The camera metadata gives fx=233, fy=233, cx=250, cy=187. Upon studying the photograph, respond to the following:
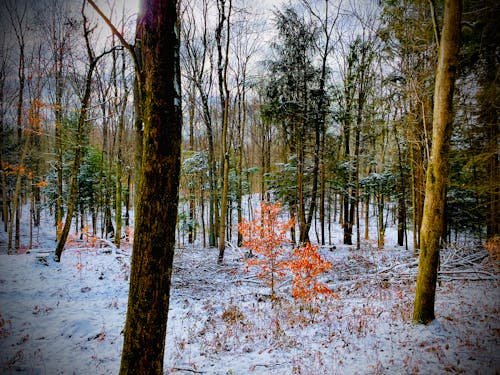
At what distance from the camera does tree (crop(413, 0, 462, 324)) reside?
445 centimetres

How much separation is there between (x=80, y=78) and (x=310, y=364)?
808 inches

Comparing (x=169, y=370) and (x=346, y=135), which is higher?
(x=346, y=135)

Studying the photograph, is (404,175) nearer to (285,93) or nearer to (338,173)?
(338,173)

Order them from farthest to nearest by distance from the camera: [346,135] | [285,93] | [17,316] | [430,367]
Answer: [346,135], [285,93], [17,316], [430,367]

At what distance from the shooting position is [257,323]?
6.23 meters

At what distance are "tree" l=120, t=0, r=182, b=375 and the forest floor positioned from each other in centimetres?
310

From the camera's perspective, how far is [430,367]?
3883 millimetres

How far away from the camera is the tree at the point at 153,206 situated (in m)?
2.08

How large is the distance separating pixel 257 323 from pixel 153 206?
5.49 m

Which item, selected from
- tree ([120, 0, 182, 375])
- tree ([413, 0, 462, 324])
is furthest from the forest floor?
tree ([120, 0, 182, 375])

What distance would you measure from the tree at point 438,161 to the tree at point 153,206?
201 inches

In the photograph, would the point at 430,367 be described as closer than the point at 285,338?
Yes

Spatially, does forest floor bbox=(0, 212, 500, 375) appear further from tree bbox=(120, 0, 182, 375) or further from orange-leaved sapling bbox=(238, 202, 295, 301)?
tree bbox=(120, 0, 182, 375)

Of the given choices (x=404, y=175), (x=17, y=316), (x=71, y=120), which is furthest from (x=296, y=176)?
(x=71, y=120)
